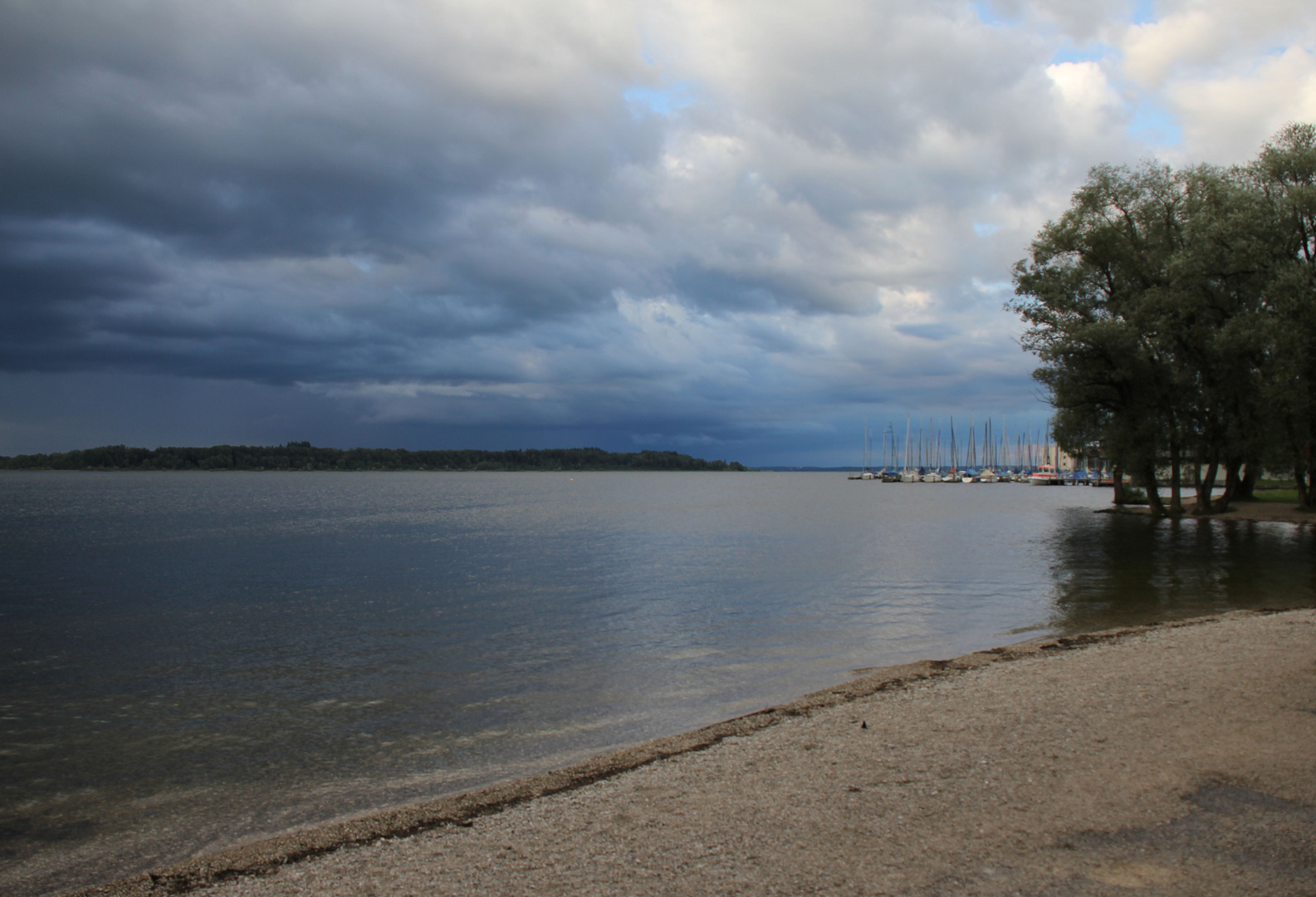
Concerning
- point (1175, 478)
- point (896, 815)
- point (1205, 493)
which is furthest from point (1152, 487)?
point (896, 815)

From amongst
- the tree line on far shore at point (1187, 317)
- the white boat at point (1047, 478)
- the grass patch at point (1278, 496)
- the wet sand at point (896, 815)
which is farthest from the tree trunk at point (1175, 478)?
the white boat at point (1047, 478)

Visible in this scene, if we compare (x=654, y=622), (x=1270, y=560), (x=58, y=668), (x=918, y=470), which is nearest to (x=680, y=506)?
(x=1270, y=560)

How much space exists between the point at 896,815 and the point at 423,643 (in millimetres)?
13455

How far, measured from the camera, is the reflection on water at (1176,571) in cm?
2036

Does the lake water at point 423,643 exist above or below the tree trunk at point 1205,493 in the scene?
below

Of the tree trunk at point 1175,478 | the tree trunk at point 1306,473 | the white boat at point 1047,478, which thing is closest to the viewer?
the tree trunk at point 1306,473

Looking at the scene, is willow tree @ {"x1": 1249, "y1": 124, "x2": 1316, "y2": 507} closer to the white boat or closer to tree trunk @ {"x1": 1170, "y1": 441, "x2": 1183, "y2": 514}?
tree trunk @ {"x1": 1170, "y1": 441, "x2": 1183, "y2": 514}

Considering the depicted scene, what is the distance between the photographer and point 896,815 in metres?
6.52

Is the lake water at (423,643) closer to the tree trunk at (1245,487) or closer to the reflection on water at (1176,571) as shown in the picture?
the reflection on water at (1176,571)

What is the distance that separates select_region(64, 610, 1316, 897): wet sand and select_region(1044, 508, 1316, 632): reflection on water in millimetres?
10054

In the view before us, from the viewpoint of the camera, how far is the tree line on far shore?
126 ft

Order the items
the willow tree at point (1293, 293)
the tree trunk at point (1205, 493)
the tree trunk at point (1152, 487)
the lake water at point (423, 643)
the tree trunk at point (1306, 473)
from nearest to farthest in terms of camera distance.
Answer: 1. the lake water at point (423, 643)
2. the willow tree at point (1293, 293)
3. the tree trunk at point (1306, 473)
4. the tree trunk at point (1152, 487)
5. the tree trunk at point (1205, 493)

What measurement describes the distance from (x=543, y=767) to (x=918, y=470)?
199657 mm

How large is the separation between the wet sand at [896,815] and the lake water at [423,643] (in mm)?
1809
